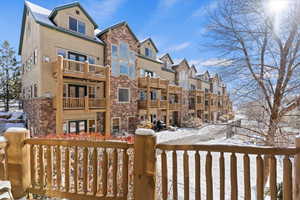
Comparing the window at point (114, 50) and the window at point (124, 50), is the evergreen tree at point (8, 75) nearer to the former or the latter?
the window at point (114, 50)

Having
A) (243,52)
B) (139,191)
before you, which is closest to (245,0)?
(243,52)

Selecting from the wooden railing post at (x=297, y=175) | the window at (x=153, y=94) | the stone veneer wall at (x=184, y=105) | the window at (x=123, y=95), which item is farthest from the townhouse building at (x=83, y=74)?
the wooden railing post at (x=297, y=175)

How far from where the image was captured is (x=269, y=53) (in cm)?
652

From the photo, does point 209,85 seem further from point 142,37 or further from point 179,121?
point 142,37

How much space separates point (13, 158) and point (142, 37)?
1931 cm

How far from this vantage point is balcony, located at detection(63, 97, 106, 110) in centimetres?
1109

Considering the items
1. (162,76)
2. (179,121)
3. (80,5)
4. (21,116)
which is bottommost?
(179,121)

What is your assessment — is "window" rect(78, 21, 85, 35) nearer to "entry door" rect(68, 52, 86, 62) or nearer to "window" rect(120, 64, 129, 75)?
"entry door" rect(68, 52, 86, 62)

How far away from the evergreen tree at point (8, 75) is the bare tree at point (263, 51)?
1082 inches

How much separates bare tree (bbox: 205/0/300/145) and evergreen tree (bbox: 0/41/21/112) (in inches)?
1082

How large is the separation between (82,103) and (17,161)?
9270mm

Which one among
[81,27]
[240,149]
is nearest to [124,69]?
[81,27]

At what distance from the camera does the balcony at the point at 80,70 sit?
1095 centimetres

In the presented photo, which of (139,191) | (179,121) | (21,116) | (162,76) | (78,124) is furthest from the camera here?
(179,121)
